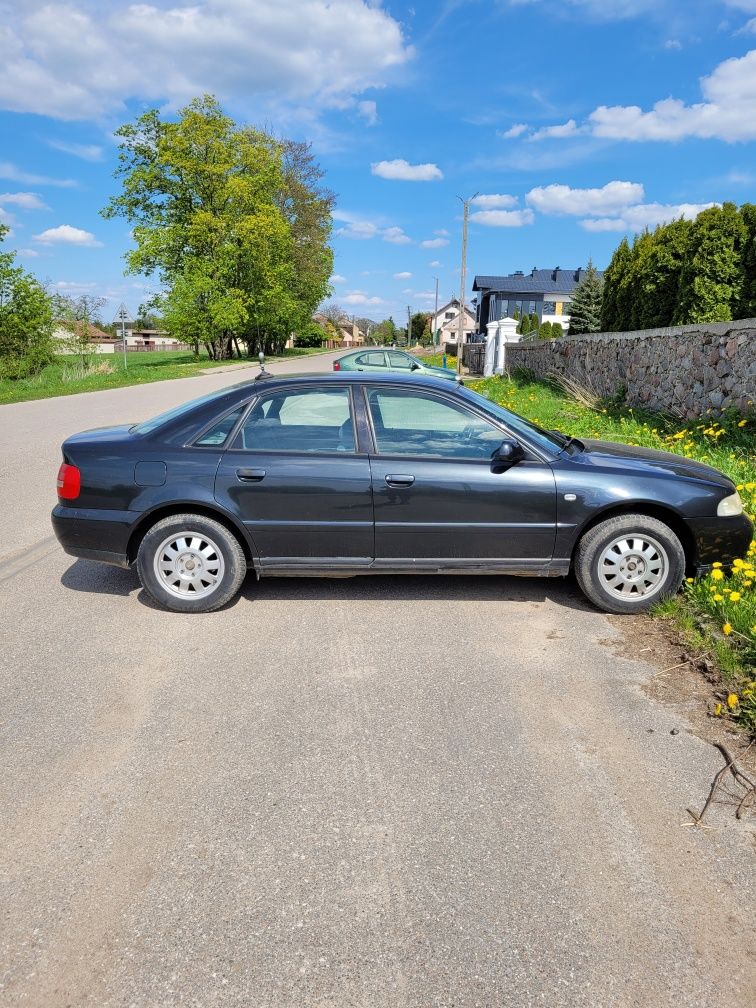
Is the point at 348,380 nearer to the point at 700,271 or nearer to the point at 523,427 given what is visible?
the point at 523,427

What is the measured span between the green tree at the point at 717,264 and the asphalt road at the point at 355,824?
9416 mm

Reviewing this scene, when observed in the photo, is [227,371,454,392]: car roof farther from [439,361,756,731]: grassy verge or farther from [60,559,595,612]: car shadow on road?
[439,361,756,731]: grassy verge

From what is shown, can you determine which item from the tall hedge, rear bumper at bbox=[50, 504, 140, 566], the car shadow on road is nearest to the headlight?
the car shadow on road

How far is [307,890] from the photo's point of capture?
230 centimetres

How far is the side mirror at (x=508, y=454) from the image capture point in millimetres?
4523

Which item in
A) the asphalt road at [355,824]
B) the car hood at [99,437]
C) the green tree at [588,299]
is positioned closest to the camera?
the asphalt road at [355,824]

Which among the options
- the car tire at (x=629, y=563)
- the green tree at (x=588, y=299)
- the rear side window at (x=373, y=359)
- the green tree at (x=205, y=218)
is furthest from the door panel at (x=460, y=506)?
the green tree at (x=205, y=218)

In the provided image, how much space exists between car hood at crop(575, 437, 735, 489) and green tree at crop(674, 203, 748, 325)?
7948 mm

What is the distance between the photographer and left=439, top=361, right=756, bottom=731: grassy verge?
3.84 metres

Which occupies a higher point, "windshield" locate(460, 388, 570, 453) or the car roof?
the car roof

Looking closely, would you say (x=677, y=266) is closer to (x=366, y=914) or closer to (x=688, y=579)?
(x=688, y=579)

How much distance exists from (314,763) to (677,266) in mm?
13311

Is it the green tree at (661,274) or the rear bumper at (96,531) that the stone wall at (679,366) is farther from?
the rear bumper at (96,531)

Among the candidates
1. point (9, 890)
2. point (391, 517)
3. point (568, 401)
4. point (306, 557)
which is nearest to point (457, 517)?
point (391, 517)
